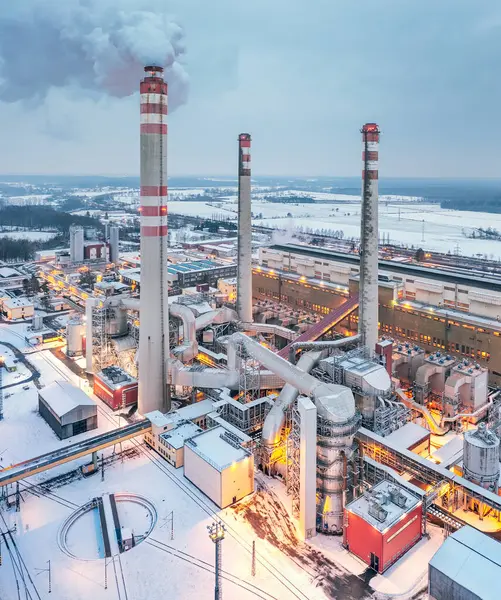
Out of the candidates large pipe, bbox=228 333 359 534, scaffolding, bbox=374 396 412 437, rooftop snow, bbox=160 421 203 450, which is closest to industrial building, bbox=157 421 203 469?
rooftop snow, bbox=160 421 203 450

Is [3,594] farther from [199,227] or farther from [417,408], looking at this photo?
[199,227]

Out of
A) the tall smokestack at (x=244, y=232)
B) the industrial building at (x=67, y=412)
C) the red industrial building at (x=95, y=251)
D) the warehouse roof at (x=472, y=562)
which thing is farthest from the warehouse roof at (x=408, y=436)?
the red industrial building at (x=95, y=251)

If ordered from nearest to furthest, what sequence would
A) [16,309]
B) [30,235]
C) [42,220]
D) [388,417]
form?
1. [388,417]
2. [16,309]
3. [30,235]
4. [42,220]

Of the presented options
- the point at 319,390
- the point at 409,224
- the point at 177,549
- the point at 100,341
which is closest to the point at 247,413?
the point at 319,390

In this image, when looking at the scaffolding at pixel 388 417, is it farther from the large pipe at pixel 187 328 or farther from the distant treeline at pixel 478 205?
the distant treeline at pixel 478 205

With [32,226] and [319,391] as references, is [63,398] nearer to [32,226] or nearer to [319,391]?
[319,391]

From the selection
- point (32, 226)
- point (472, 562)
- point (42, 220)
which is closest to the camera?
point (472, 562)

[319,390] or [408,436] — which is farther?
[408,436]
